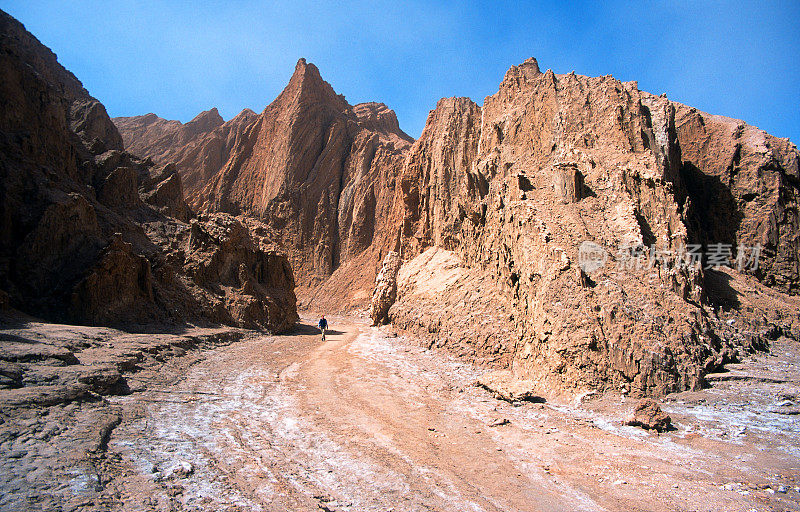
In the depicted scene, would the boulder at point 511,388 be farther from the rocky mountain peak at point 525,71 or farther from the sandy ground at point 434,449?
the rocky mountain peak at point 525,71

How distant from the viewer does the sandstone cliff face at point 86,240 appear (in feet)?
43.8

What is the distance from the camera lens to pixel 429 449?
19.5ft

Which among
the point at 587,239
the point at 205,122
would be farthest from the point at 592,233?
the point at 205,122

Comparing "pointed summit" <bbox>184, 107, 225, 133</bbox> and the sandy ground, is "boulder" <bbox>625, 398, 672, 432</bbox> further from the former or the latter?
"pointed summit" <bbox>184, 107, 225, 133</bbox>

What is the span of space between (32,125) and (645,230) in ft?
73.9

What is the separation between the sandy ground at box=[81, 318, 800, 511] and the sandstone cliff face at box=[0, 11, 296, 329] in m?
6.77

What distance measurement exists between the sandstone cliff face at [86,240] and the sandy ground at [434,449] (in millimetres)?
6766

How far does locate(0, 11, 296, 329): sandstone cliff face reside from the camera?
13336mm

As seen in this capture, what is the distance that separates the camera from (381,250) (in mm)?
38781

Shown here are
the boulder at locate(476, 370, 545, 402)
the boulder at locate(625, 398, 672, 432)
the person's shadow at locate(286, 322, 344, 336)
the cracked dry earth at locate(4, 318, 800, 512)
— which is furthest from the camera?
the person's shadow at locate(286, 322, 344, 336)

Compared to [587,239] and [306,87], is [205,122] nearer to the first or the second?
[306,87]

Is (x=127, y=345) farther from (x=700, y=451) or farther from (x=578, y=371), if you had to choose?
(x=700, y=451)

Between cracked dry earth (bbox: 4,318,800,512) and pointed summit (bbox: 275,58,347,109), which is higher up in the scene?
pointed summit (bbox: 275,58,347,109)

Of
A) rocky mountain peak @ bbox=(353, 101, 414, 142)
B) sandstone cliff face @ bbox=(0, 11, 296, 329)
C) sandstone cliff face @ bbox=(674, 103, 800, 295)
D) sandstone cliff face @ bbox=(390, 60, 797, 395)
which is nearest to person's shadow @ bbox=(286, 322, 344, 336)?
sandstone cliff face @ bbox=(0, 11, 296, 329)
